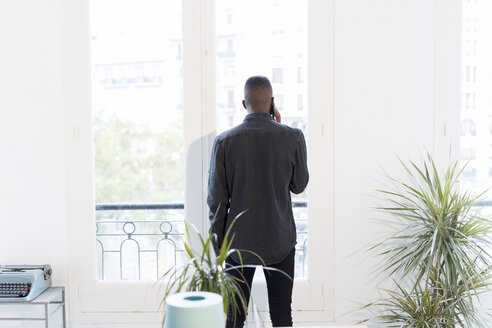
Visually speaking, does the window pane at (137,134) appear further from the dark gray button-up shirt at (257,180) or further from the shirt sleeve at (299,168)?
the shirt sleeve at (299,168)

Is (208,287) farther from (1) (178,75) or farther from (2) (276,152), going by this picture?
(1) (178,75)

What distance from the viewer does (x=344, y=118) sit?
9.59ft

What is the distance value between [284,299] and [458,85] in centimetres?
177

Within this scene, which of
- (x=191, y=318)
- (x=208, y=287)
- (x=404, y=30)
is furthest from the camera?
(x=404, y=30)

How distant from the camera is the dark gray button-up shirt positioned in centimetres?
215

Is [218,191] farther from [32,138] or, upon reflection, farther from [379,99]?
[32,138]

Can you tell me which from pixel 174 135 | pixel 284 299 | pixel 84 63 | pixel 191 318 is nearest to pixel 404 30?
pixel 174 135

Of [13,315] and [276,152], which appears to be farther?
[13,315]

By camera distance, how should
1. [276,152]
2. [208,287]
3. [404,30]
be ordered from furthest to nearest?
[404,30], [276,152], [208,287]

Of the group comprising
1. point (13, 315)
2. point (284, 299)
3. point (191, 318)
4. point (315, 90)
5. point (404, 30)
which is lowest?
point (13, 315)

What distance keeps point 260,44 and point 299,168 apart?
43.4 inches

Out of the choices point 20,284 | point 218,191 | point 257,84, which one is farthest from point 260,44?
point 20,284

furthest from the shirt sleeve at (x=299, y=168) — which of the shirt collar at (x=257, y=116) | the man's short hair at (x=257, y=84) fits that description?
the man's short hair at (x=257, y=84)

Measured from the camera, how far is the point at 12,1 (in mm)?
2924
